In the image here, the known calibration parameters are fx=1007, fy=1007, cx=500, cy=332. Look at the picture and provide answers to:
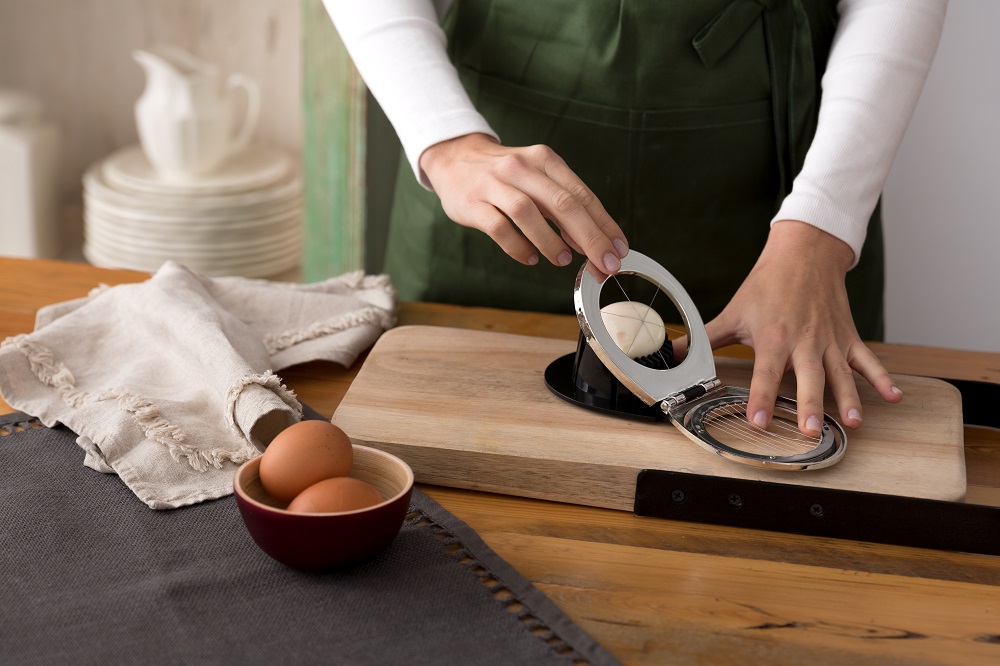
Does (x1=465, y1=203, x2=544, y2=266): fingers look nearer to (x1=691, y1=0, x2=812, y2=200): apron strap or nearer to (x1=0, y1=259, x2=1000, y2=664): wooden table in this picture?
(x1=0, y1=259, x2=1000, y2=664): wooden table

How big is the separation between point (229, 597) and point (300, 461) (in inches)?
4.0

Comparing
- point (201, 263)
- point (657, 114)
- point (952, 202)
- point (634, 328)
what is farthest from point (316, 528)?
point (201, 263)

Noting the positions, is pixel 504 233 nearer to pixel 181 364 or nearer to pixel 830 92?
pixel 181 364

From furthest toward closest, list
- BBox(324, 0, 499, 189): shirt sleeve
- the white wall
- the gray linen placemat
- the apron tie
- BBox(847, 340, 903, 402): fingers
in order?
1. the white wall
2. the apron tie
3. BBox(324, 0, 499, 189): shirt sleeve
4. BBox(847, 340, 903, 402): fingers
5. the gray linen placemat

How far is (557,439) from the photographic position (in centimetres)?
86

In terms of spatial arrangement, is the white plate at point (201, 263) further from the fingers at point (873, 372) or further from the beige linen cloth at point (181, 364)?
the fingers at point (873, 372)

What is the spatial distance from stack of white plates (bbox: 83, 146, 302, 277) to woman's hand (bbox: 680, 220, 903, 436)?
161cm

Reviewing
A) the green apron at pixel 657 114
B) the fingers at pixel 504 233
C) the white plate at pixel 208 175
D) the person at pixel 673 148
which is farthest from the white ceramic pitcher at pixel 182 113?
the fingers at pixel 504 233

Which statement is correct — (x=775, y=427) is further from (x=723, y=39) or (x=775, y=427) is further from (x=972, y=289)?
(x=972, y=289)

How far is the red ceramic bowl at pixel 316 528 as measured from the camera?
0.67m

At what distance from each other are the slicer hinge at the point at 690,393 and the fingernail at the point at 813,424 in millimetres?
93

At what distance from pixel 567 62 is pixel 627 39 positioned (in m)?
0.08

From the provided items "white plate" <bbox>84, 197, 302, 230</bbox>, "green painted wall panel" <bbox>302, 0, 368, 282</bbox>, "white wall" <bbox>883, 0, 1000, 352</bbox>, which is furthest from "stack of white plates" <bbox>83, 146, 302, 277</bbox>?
"white wall" <bbox>883, 0, 1000, 352</bbox>

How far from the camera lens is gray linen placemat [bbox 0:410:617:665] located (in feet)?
2.08
